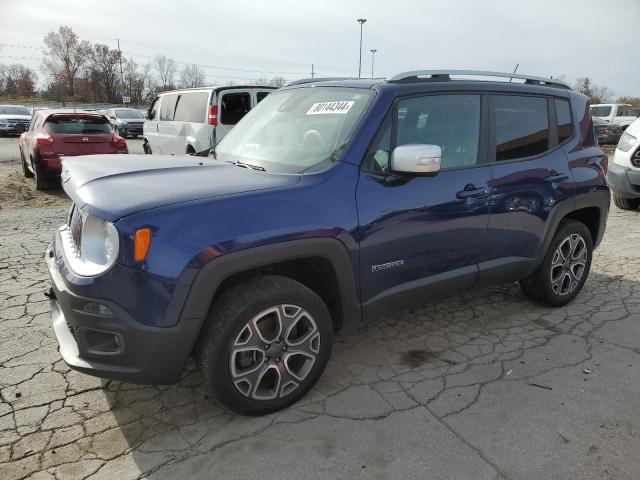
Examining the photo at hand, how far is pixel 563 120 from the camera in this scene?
3.92 meters

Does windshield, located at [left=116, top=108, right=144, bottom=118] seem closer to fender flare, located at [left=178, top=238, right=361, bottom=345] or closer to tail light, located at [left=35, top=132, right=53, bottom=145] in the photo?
tail light, located at [left=35, top=132, right=53, bottom=145]

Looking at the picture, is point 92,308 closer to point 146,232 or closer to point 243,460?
point 146,232

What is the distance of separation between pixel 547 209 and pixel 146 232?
2.97m

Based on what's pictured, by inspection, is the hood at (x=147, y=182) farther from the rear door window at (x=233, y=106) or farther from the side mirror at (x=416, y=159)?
the rear door window at (x=233, y=106)

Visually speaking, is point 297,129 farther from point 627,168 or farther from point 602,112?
point 602,112

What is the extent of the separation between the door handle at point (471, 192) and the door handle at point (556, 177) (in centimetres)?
74

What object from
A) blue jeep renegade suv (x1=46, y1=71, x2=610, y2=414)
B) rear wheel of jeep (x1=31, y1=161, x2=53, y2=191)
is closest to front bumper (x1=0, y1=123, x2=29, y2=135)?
rear wheel of jeep (x1=31, y1=161, x2=53, y2=191)

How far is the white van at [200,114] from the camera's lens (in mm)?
9477

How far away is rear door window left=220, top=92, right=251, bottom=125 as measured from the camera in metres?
9.57

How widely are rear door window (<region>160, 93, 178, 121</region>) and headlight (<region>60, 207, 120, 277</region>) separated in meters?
9.21

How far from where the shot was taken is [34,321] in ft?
12.1

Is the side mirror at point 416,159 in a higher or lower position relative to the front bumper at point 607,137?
higher

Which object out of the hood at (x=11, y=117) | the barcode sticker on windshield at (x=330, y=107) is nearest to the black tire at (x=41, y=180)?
the barcode sticker on windshield at (x=330, y=107)

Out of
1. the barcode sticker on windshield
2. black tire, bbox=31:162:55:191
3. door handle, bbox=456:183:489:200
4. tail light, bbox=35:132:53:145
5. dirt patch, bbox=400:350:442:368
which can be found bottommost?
dirt patch, bbox=400:350:442:368
